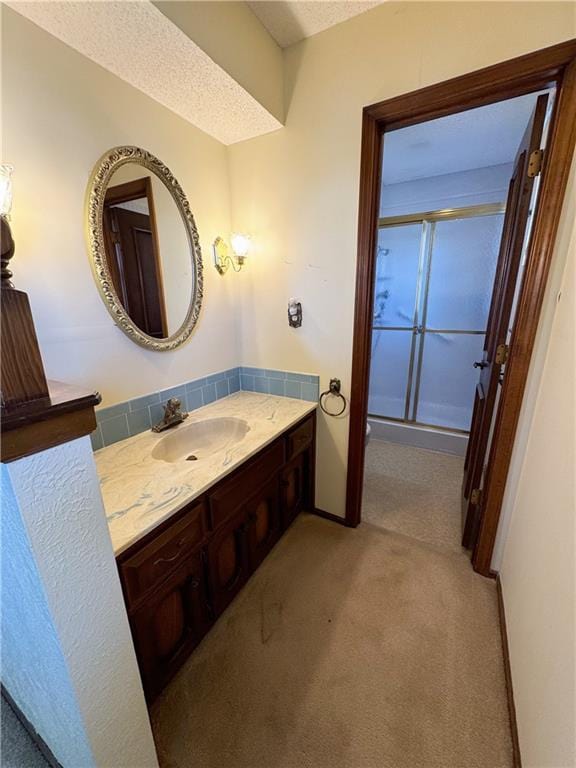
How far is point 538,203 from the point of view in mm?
1169

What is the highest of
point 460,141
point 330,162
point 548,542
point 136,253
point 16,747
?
point 460,141

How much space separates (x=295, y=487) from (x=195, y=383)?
33.9 inches

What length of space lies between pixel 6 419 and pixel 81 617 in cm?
47

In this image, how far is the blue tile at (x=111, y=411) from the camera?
A: 131cm

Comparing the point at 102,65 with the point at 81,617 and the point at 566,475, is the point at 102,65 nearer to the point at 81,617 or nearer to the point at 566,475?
the point at 81,617

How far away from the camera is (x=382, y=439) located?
10.1 feet

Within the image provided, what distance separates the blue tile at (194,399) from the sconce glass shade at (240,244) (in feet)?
2.67

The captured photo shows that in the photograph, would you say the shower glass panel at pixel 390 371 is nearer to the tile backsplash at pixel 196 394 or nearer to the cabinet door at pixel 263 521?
the tile backsplash at pixel 196 394

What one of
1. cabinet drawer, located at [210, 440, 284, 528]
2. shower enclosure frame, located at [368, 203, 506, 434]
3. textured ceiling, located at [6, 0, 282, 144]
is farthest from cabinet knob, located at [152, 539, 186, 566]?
shower enclosure frame, located at [368, 203, 506, 434]

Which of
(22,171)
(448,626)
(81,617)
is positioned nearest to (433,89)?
(22,171)

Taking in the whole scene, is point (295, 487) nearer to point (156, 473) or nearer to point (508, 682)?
point (156, 473)

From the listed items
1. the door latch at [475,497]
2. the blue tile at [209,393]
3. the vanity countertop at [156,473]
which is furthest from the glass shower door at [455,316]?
the blue tile at [209,393]

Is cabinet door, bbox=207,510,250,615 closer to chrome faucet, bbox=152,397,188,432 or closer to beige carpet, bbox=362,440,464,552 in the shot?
chrome faucet, bbox=152,397,188,432

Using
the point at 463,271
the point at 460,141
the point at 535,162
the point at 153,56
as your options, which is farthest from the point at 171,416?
the point at 463,271
